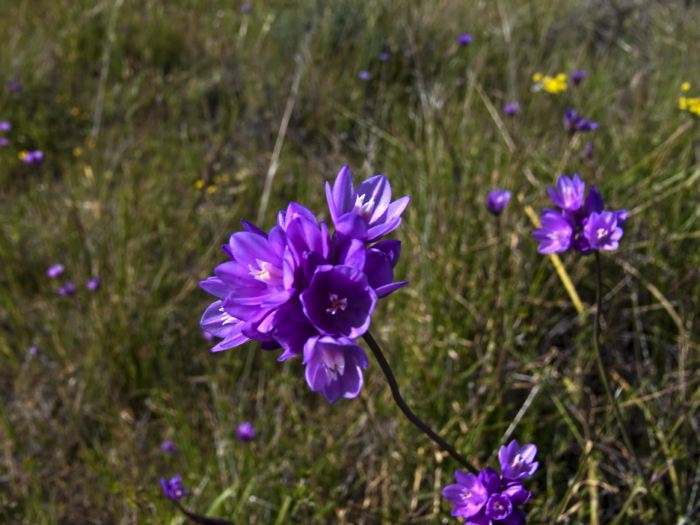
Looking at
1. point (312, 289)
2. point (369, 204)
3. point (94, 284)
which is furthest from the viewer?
point (94, 284)

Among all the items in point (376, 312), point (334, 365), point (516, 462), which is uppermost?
point (334, 365)

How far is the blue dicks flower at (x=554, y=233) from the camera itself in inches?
56.4

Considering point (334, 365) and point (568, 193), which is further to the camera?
point (568, 193)

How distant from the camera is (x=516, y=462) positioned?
1188 mm

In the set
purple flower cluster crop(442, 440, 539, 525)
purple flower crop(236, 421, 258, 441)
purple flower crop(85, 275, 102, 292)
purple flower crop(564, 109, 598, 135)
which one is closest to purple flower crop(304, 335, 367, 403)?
purple flower cluster crop(442, 440, 539, 525)

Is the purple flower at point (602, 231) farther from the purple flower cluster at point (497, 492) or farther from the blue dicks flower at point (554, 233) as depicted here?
the purple flower cluster at point (497, 492)

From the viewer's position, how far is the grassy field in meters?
1.93

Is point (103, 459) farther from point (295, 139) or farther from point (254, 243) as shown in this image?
point (295, 139)

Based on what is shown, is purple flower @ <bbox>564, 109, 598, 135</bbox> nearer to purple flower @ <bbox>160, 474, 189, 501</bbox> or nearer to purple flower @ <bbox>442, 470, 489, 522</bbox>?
purple flower @ <bbox>442, 470, 489, 522</bbox>

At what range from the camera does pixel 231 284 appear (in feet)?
3.08

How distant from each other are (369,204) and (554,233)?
582mm

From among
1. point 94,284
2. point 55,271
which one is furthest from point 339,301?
point 55,271

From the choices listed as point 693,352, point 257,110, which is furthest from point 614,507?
point 257,110

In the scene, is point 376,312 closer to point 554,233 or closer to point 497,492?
point 554,233
